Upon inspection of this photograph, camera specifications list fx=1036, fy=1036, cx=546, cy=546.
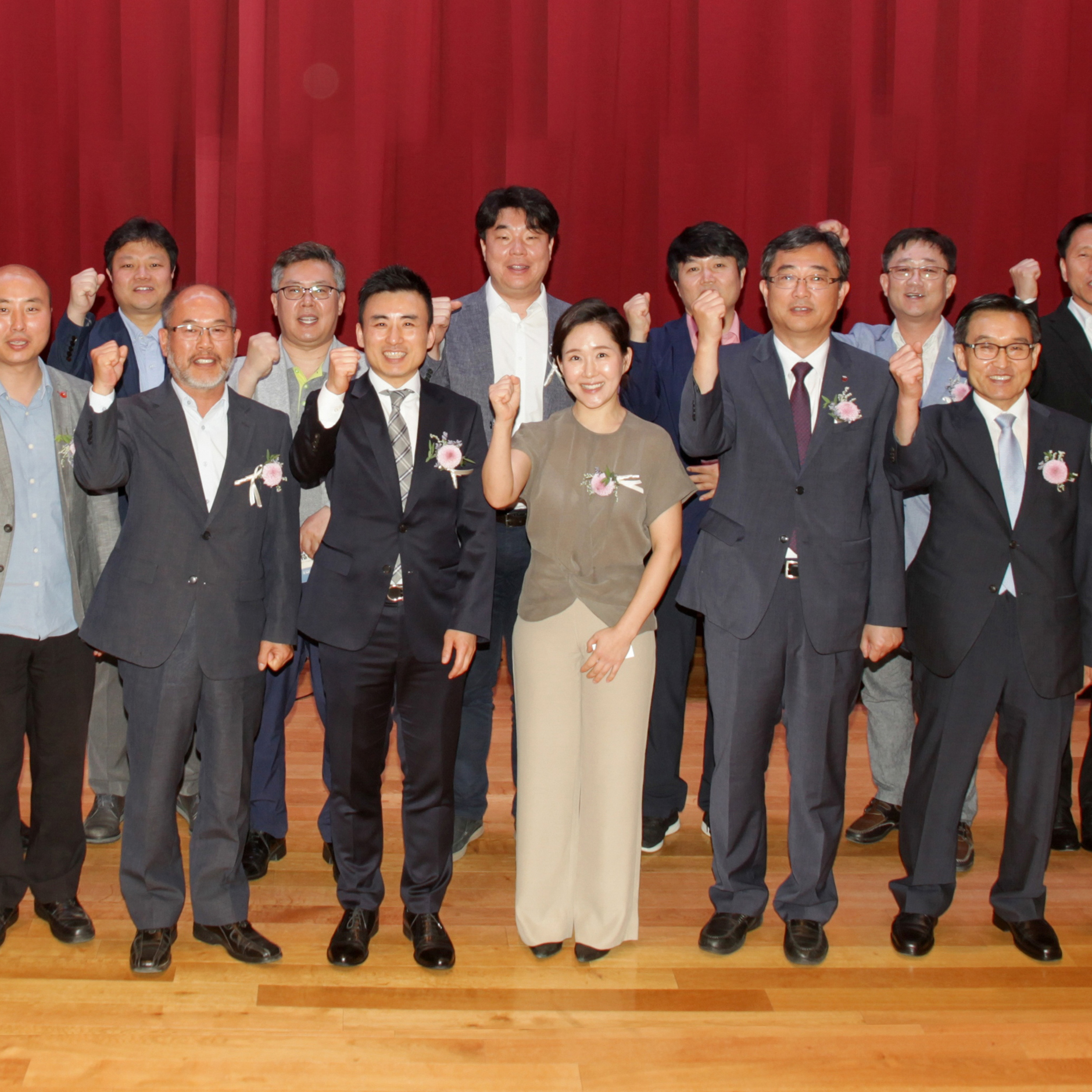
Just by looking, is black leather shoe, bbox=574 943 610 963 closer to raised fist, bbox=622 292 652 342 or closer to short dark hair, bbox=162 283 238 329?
raised fist, bbox=622 292 652 342

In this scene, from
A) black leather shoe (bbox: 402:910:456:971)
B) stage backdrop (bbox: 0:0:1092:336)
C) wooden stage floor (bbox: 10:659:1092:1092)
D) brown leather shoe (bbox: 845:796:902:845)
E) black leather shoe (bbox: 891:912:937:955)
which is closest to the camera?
wooden stage floor (bbox: 10:659:1092:1092)

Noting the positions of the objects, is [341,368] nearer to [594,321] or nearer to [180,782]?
[594,321]

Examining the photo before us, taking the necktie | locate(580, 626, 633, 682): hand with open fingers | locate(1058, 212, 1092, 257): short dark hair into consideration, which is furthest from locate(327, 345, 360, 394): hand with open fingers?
locate(1058, 212, 1092, 257): short dark hair

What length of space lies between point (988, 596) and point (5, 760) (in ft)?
7.31

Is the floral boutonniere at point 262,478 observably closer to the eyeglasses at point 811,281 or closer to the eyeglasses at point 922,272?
the eyeglasses at point 811,281

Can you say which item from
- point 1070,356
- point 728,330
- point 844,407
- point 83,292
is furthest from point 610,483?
point 83,292

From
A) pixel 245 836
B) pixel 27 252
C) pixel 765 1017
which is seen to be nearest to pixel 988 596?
pixel 765 1017

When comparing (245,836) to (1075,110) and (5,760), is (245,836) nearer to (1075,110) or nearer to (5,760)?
(5,760)

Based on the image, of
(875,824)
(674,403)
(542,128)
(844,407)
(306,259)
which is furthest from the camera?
(542,128)

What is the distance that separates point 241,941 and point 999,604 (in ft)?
6.12

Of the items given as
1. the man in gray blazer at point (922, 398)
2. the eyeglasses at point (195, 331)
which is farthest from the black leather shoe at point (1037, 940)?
the eyeglasses at point (195, 331)

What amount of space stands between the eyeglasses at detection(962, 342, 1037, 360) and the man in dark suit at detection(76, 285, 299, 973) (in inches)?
62.8

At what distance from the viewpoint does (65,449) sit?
7.64 ft

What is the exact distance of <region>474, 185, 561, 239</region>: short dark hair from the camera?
276 cm
